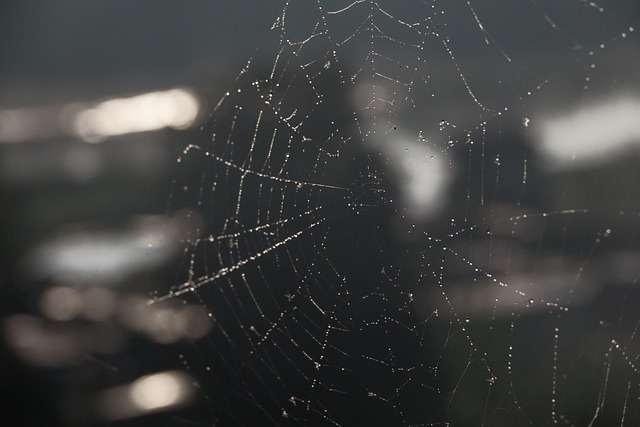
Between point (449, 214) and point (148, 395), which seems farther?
point (148, 395)

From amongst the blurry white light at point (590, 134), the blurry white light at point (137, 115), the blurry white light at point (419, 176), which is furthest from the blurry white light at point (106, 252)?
the blurry white light at point (590, 134)

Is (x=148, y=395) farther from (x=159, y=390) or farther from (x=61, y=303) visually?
(x=61, y=303)

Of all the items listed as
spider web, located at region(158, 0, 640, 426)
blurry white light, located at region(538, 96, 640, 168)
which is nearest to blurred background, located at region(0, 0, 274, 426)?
spider web, located at region(158, 0, 640, 426)

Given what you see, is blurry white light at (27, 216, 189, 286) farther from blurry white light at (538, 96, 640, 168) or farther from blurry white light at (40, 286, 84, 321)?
blurry white light at (538, 96, 640, 168)

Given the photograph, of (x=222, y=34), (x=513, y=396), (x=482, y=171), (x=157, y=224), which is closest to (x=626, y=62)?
(x=482, y=171)

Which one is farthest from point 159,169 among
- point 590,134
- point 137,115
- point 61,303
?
point 590,134

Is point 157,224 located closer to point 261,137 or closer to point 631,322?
point 261,137

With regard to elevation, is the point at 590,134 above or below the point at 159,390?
above

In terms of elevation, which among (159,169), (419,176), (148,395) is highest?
(159,169)
